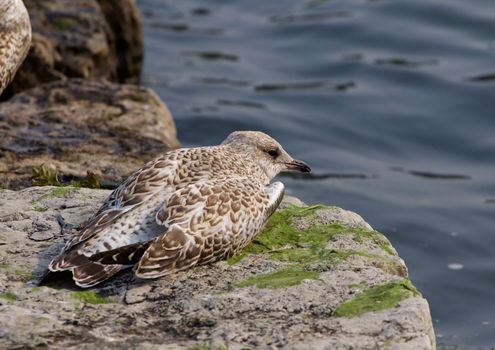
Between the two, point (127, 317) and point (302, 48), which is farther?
point (302, 48)

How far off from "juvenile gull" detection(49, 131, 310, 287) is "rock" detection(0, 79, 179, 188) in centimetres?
179

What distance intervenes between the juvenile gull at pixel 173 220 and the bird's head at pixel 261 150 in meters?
0.42

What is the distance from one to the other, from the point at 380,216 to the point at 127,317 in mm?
7338

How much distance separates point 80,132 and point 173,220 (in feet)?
11.6

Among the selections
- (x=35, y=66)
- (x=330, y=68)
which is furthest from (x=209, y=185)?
(x=330, y=68)

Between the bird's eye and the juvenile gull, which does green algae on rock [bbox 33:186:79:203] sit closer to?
the juvenile gull

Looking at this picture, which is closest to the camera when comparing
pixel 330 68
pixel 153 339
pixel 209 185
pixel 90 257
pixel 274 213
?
pixel 153 339

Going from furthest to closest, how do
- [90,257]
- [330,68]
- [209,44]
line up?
[209,44] → [330,68] → [90,257]

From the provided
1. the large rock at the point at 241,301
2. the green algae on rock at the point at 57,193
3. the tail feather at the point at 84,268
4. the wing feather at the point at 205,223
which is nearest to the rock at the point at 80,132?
the green algae on rock at the point at 57,193

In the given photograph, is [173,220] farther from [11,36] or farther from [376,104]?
[376,104]

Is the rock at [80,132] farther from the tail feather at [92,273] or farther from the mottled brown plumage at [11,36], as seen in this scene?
the tail feather at [92,273]

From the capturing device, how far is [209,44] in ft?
59.6

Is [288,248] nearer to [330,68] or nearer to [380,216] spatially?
[380,216]

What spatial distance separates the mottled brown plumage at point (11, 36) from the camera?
9055 mm
